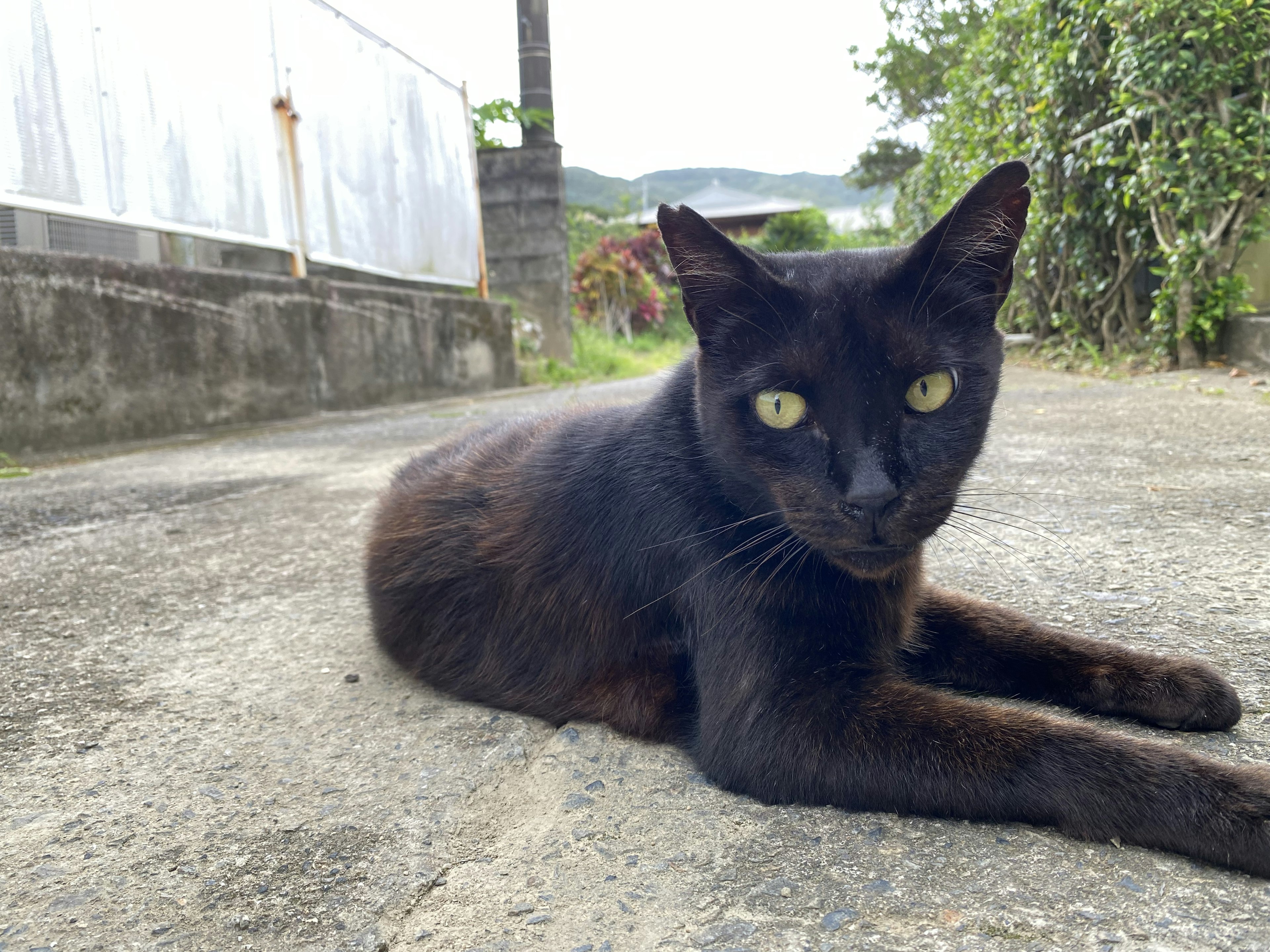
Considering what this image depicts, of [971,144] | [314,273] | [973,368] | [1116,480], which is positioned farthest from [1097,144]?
[314,273]

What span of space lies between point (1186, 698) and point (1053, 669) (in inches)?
8.2

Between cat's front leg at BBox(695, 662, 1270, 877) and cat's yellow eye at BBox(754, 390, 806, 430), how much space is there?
1.32 feet

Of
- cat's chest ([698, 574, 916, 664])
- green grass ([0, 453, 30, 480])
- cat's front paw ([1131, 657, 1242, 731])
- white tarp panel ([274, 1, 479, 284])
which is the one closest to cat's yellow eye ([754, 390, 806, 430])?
cat's chest ([698, 574, 916, 664])

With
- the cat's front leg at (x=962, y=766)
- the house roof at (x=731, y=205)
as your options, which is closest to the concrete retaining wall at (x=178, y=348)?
the cat's front leg at (x=962, y=766)

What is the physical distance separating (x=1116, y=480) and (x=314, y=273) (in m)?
5.44

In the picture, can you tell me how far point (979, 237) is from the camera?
4.76 feet

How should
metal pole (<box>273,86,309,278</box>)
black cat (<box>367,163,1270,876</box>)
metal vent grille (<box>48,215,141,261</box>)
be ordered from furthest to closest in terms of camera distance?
metal pole (<box>273,86,309,278</box>)
metal vent grille (<box>48,215,141,261</box>)
black cat (<box>367,163,1270,876</box>)

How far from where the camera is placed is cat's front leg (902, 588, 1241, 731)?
131cm

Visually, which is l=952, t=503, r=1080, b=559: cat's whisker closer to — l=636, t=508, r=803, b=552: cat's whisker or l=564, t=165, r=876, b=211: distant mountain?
l=636, t=508, r=803, b=552: cat's whisker

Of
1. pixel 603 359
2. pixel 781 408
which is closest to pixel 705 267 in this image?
pixel 781 408

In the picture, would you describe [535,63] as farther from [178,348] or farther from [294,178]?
[178,348]

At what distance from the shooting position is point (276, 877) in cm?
108

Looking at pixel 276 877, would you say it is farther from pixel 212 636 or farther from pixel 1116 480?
pixel 1116 480

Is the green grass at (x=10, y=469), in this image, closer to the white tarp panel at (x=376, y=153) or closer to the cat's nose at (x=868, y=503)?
the white tarp panel at (x=376, y=153)
